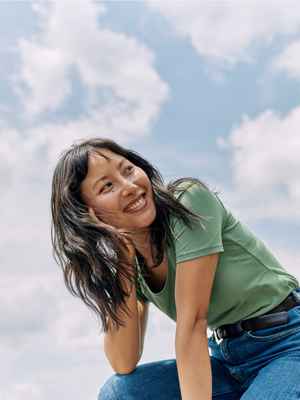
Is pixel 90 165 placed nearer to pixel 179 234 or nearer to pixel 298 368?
pixel 179 234

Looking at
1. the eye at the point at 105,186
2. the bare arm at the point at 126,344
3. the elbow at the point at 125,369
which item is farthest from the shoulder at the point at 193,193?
the elbow at the point at 125,369

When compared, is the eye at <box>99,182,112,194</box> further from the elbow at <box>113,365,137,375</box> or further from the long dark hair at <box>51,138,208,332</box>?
the elbow at <box>113,365,137,375</box>

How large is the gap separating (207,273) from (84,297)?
70 centimetres

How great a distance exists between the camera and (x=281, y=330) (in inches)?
120

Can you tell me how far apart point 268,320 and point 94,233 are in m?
0.92

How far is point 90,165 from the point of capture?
10.3ft

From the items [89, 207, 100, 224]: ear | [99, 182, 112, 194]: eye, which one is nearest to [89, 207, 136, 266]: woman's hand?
[89, 207, 100, 224]: ear

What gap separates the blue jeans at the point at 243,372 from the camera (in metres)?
2.92

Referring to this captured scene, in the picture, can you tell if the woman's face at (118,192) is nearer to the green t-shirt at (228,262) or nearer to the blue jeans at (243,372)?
the green t-shirt at (228,262)

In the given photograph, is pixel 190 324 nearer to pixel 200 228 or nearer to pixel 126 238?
pixel 200 228

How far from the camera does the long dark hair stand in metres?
3.12

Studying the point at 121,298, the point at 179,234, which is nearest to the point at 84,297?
the point at 121,298

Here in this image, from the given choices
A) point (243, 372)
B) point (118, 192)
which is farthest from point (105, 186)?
point (243, 372)

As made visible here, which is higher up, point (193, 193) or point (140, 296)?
point (193, 193)
